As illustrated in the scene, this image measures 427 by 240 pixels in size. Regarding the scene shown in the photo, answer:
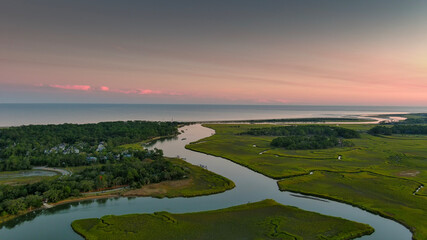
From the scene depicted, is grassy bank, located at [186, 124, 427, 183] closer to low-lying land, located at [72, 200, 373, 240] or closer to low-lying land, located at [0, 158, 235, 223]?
low-lying land, located at [0, 158, 235, 223]

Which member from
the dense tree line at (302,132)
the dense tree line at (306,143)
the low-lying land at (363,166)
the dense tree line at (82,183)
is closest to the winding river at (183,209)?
the dense tree line at (82,183)

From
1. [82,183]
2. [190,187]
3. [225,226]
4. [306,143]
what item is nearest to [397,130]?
[306,143]

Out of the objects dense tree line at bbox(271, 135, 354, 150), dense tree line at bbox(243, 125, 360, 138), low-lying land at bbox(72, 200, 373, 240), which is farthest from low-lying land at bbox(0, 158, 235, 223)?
dense tree line at bbox(243, 125, 360, 138)

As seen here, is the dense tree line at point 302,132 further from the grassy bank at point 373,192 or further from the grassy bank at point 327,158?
the grassy bank at point 373,192

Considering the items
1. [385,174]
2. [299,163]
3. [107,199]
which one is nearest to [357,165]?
[385,174]

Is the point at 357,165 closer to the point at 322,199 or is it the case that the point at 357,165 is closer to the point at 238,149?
the point at 322,199
